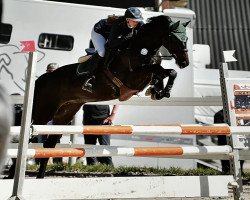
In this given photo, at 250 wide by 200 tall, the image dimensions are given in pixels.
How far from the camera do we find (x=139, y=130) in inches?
126

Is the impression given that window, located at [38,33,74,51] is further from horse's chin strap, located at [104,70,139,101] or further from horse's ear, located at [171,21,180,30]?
horse's ear, located at [171,21,180,30]

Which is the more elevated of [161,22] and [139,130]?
[161,22]

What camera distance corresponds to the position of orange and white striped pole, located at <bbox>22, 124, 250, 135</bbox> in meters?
3.07

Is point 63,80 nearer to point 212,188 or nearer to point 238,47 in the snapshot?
point 212,188

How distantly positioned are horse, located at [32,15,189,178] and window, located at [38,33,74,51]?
1.56m

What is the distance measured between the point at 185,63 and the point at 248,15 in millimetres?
12552

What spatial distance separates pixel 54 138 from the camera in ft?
14.5

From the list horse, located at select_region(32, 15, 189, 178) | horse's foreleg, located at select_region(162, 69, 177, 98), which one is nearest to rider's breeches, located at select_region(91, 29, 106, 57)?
horse, located at select_region(32, 15, 189, 178)

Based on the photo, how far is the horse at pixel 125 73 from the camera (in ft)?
13.2

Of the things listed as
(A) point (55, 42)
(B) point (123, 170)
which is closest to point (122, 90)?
(B) point (123, 170)

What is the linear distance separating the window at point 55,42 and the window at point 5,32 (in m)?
0.50

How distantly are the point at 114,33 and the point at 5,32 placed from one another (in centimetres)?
264

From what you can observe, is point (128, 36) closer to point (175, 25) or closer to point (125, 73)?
point (125, 73)

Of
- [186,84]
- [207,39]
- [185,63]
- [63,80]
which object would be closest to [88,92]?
[63,80]
